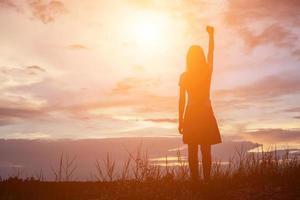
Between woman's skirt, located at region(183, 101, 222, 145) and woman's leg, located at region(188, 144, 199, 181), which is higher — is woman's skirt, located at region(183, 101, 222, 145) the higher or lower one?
the higher one

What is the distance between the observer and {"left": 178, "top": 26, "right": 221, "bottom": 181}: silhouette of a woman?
32.7 feet

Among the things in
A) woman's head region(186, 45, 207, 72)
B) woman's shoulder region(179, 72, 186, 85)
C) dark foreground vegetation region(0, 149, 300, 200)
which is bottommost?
dark foreground vegetation region(0, 149, 300, 200)

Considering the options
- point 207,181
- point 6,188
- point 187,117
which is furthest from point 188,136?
point 6,188

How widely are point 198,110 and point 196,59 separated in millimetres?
1121

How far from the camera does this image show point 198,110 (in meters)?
10.0

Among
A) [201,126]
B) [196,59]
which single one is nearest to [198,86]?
[196,59]

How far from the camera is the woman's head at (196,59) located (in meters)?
9.92

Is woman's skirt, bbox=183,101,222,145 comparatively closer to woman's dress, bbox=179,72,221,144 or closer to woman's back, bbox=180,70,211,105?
woman's dress, bbox=179,72,221,144

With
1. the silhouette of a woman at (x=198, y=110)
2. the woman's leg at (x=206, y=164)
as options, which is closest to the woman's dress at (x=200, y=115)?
the silhouette of a woman at (x=198, y=110)

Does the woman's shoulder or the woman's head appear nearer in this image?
the woman's head

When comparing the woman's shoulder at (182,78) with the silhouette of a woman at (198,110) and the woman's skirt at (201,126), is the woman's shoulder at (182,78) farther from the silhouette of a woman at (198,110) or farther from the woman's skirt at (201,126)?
the woman's skirt at (201,126)

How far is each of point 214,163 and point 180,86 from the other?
223 centimetres

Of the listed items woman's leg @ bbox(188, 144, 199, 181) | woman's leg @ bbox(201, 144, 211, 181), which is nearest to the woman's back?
woman's leg @ bbox(188, 144, 199, 181)

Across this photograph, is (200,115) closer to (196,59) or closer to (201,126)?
(201,126)
